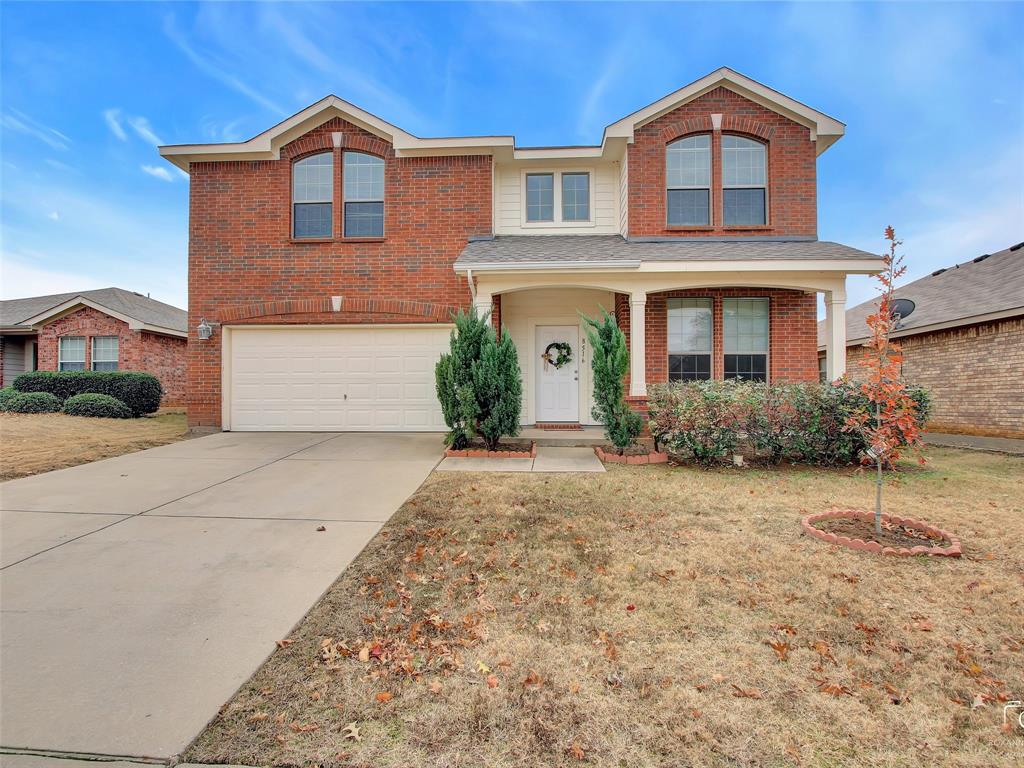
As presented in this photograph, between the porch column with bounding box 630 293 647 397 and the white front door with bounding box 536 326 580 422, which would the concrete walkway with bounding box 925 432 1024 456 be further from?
the white front door with bounding box 536 326 580 422

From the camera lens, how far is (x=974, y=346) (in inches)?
418

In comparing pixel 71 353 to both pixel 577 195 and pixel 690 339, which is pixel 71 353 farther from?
pixel 690 339

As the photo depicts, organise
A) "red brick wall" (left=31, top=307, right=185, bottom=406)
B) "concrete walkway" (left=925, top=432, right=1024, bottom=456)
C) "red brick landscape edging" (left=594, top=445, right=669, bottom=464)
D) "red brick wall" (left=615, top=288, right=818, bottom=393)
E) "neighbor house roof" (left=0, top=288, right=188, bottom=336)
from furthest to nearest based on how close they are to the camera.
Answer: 1. "red brick wall" (left=31, top=307, right=185, bottom=406)
2. "neighbor house roof" (left=0, top=288, right=188, bottom=336)
3. "red brick wall" (left=615, top=288, right=818, bottom=393)
4. "concrete walkway" (left=925, top=432, right=1024, bottom=456)
5. "red brick landscape edging" (left=594, top=445, right=669, bottom=464)

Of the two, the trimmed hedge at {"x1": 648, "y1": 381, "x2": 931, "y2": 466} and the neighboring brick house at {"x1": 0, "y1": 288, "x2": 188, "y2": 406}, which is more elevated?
the neighboring brick house at {"x1": 0, "y1": 288, "x2": 188, "y2": 406}

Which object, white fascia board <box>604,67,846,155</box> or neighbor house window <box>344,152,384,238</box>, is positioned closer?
→ white fascia board <box>604,67,846,155</box>

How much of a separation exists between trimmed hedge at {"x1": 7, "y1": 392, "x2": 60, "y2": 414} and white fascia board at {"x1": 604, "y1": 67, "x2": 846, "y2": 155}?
51.4 ft

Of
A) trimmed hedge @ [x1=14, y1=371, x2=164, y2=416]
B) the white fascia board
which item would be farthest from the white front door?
trimmed hedge @ [x1=14, y1=371, x2=164, y2=416]

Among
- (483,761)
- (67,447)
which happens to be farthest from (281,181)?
(483,761)

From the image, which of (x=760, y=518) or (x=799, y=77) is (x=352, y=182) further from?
(x=799, y=77)

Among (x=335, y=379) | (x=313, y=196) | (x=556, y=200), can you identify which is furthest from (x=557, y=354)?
(x=313, y=196)

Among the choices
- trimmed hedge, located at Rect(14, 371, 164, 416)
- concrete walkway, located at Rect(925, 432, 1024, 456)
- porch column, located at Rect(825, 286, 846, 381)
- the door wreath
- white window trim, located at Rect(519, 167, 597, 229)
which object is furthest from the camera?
trimmed hedge, located at Rect(14, 371, 164, 416)

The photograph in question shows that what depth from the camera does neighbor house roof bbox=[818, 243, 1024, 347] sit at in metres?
10.2

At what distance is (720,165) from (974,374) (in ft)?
24.8

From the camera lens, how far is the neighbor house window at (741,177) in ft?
32.4
